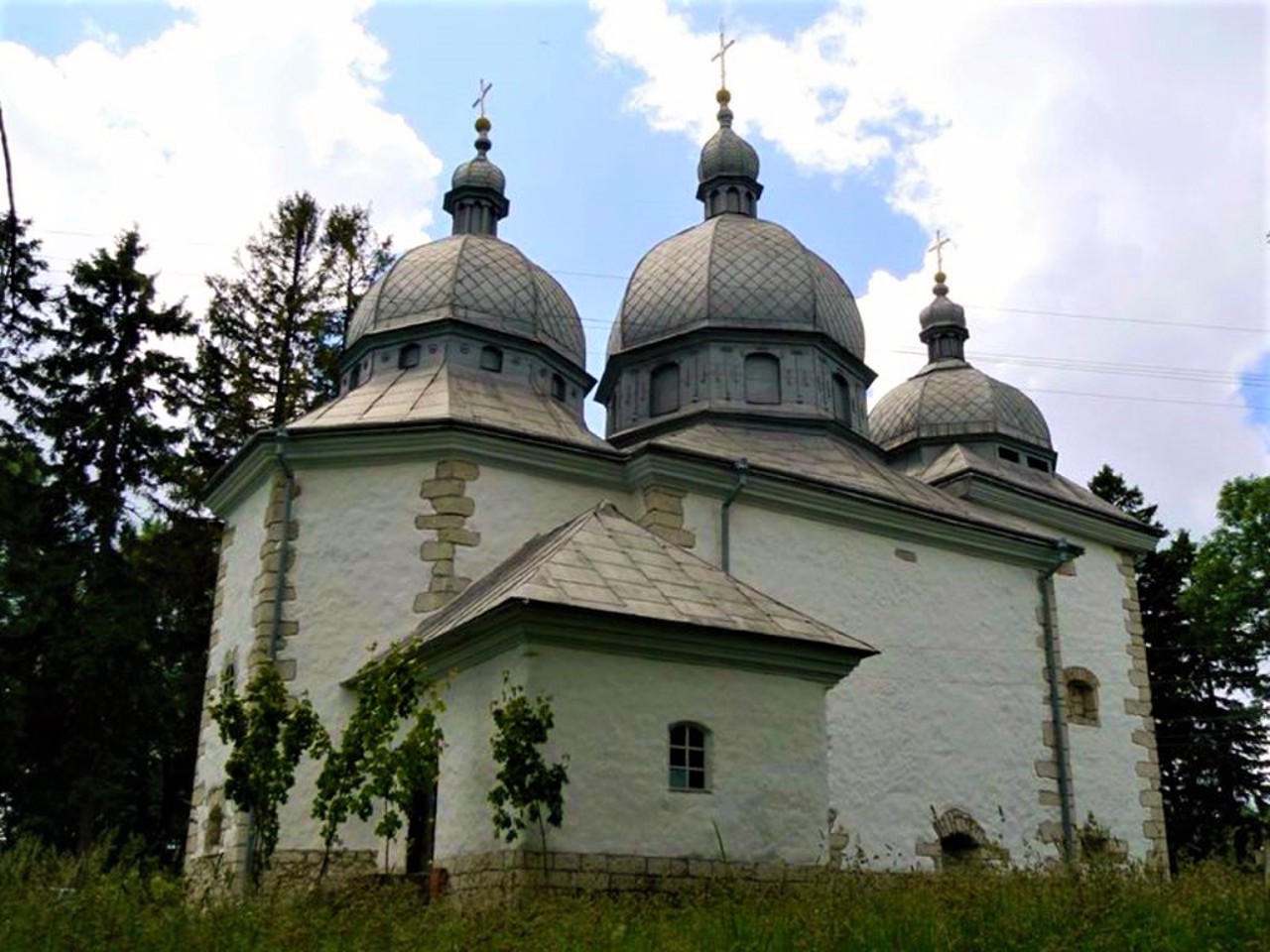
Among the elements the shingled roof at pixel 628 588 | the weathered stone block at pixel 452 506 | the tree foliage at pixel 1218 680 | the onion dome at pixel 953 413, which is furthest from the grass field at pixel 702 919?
the tree foliage at pixel 1218 680

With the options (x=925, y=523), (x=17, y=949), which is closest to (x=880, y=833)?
(x=925, y=523)

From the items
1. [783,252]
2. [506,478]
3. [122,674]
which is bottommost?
[122,674]

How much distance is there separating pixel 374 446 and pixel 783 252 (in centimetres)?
879

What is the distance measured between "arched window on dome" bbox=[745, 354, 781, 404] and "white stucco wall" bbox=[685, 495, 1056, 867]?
341 cm

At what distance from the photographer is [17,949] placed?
5.92 m

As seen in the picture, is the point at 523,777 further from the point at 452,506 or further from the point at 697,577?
the point at 452,506

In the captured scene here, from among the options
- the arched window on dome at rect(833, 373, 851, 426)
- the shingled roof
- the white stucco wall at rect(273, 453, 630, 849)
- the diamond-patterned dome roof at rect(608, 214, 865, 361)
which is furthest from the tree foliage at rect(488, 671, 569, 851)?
the arched window on dome at rect(833, 373, 851, 426)

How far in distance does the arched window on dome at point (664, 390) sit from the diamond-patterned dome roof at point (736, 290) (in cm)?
55

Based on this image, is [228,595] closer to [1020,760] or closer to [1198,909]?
[1020,760]

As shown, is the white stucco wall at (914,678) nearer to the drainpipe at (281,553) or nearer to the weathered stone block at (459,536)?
the weathered stone block at (459,536)

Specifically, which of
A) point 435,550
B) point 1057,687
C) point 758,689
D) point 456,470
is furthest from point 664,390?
point 758,689

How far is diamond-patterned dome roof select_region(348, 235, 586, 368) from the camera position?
17.9m

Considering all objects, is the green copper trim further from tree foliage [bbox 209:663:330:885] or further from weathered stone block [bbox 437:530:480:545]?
tree foliage [bbox 209:663:330:885]

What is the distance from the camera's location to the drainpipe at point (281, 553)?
531 inches
